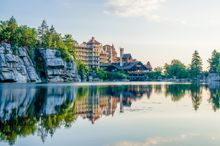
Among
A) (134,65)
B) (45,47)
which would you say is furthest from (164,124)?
(134,65)

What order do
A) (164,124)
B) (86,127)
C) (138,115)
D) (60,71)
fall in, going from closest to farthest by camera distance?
(86,127) → (164,124) → (138,115) → (60,71)

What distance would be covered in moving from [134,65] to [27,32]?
5912cm

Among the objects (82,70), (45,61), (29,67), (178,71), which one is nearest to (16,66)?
(29,67)

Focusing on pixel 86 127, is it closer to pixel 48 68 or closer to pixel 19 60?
pixel 19 60

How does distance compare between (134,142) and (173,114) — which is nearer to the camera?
(134,142)

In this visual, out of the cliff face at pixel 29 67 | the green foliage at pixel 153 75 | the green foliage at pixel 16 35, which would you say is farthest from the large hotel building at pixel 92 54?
the green foliage at pixel 16 35

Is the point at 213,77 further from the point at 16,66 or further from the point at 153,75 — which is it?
the point at 16,66

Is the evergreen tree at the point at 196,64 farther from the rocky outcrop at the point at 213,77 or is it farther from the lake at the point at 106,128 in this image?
the lake at the point at 106,128

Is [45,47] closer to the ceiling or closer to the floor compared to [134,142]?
closer to the ceiling

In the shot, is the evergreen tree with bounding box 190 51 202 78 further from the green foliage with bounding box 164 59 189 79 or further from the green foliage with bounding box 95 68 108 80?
the green foliage with bounding box 95 68 108 80

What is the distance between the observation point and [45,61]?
106 m

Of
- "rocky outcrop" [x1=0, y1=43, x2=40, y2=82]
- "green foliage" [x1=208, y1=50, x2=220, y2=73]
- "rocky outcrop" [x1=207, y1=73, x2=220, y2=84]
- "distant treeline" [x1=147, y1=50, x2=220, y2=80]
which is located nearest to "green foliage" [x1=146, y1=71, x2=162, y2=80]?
"distant treeline" [x1=147, y1=50, x2=220, y2=80]

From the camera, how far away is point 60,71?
11006cm

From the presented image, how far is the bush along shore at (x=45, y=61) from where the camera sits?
90.1m
